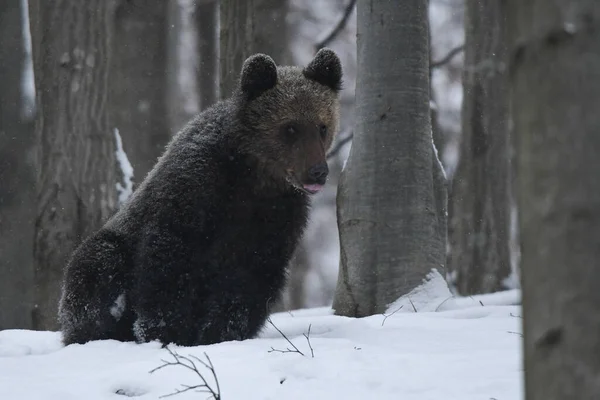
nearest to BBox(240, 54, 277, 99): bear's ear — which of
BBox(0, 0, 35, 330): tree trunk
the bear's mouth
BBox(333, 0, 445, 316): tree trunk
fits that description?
the bear's mouth

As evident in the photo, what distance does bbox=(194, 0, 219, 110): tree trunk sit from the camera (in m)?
17.0

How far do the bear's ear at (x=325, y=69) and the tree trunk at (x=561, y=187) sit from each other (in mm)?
5084

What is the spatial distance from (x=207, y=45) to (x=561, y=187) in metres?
15.6

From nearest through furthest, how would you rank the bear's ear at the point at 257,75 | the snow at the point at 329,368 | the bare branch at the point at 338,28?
the snow at the point at 329,368, the bear's ear at the point at 257,75, the bare branch at the point at 338,28

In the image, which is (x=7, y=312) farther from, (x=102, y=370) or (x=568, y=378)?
(x=568, y=378)

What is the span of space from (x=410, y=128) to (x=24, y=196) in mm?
7497

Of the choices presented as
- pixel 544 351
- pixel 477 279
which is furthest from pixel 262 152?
pixel 477 279

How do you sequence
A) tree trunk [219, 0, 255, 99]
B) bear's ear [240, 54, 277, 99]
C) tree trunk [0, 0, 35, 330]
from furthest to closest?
1. tree trunk [0, 0, 35, 330]
2. tree trunk [219, 0, 255, 99]
3. bear's ear [240, 54, 277, 99]

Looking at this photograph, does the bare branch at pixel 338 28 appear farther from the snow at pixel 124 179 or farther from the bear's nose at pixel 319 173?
the bear's nose at pixel 319 173

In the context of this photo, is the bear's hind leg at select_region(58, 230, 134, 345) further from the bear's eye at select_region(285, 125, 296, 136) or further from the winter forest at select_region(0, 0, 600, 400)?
the bear's eye at select_region(285, 125, 296, 136)

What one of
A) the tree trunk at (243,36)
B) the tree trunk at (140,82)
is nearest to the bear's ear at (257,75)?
the tree trunk at (243,36)

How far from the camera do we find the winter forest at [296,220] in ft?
6.72

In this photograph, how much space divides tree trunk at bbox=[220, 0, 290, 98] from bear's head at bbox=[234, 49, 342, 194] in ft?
10.2

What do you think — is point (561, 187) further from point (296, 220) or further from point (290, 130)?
point (290, 130)
